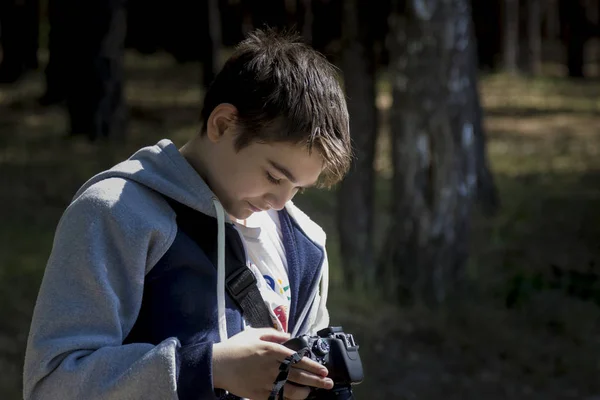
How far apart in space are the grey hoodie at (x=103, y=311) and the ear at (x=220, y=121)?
207 mm

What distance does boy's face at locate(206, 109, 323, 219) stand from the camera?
1954 mm

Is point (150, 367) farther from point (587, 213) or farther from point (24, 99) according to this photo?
point (24, 99)

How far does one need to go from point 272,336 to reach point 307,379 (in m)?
0.10

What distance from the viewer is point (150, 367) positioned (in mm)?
1774

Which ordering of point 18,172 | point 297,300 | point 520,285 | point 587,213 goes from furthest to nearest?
point 18,172 < point 587,213 < point 520,285 < point 297,300

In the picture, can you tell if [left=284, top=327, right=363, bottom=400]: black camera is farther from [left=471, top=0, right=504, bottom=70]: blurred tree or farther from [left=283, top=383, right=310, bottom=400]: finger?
[left=471, top=0, right=504, bottom=70]: blurred tree

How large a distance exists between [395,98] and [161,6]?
14.0 meters

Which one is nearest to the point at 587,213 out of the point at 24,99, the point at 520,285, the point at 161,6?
the point at 520,285

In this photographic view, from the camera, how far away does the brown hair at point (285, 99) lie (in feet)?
6.41

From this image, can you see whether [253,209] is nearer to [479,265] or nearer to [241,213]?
[241,213]

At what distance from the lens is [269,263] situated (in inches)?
83.8

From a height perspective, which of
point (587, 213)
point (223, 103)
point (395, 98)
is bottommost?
point (587, 213)

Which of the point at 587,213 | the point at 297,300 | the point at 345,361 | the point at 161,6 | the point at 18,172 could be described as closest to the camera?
the point at 345,361

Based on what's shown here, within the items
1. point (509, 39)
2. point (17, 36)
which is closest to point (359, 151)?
point (17, 36)
